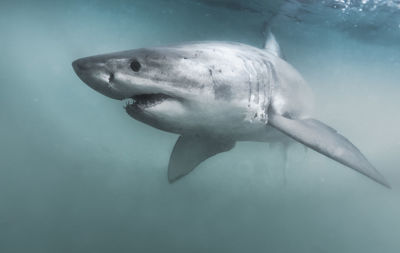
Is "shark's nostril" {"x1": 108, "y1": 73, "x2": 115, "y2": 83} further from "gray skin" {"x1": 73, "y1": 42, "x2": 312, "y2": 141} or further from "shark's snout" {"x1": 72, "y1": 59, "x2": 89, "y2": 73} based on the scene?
"shark's snout" {"x1": 72, "y1": 59, "x2": 89, "y2": 73}

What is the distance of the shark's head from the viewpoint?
236 centimetres

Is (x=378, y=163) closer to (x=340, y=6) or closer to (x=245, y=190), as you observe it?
(x=245, y=190)

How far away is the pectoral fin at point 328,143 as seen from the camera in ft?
9.48

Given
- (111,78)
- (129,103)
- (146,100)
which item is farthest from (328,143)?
(111,78)

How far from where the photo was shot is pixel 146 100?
2.57m

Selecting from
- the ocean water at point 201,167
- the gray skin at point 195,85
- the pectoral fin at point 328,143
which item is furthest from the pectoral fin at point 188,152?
the ocean water at point 201,167

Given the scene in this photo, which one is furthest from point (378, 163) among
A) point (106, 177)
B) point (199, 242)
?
point (106, 177)

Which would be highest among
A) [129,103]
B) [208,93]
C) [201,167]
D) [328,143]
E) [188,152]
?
[208,93]

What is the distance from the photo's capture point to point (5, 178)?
2555 centimetres

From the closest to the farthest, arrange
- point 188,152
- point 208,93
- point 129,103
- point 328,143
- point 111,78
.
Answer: point 111,78
point 129,103
point 208,93
point 328,143
point 188,152

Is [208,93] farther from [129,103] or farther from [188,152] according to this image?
[188,152]

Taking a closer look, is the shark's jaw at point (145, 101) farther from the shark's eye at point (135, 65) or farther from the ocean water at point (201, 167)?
the ocean water at point (201, 167)

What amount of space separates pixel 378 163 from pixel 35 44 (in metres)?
28.2

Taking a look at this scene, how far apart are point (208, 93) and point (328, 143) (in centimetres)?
130
